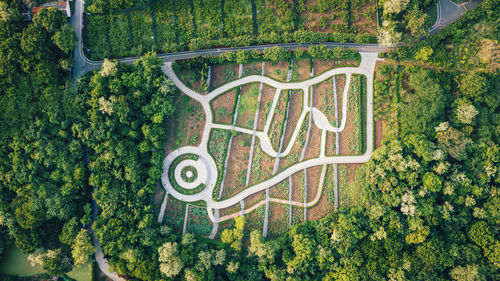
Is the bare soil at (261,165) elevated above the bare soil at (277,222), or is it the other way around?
the bare soil at (261,165)

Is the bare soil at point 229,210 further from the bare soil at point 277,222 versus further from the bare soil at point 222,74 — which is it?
the bare soil at point 222,74

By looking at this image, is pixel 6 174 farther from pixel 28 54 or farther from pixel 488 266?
pixel 488 266

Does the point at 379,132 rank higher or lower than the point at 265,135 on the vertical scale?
lower

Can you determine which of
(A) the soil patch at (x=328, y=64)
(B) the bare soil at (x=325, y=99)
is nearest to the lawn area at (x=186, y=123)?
(B) the bare soil at (x=325, y=99)

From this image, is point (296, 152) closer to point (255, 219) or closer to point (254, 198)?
point (254, 198)

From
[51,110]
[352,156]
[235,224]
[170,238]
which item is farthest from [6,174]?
[352,156]

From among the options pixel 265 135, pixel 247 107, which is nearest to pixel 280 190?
pixel 265 135
